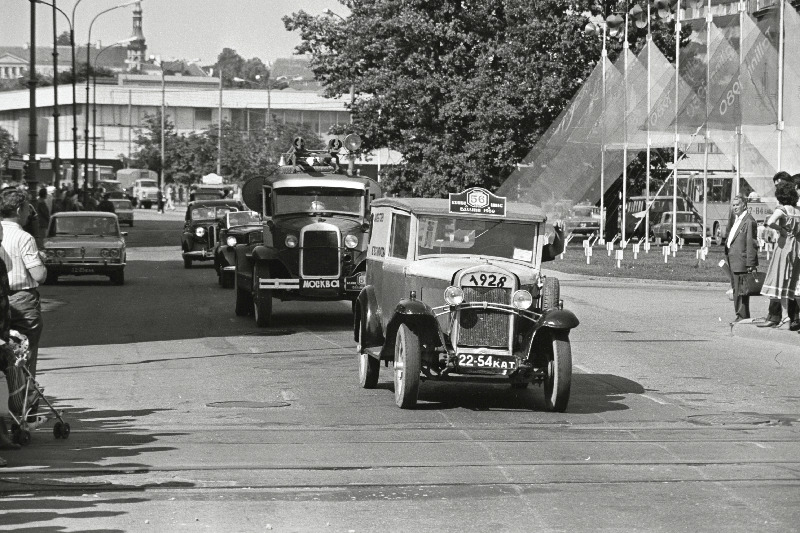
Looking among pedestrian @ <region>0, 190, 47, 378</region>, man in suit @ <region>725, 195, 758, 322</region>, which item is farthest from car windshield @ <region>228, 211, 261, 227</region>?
pedestrian @ <region>0, 190, 47, 378</region>

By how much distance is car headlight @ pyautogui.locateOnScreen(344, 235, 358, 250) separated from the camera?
20.9 meters

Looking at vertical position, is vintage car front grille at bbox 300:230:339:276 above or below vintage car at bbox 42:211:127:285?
above

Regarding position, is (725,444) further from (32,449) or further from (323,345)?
(323,345)

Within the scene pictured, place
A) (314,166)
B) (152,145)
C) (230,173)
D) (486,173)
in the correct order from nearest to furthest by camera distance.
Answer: (314,166) < (486,173) < (230,173) < (152,145)

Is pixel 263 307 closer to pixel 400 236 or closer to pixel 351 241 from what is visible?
pixel 351 241

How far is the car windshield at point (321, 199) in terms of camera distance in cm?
2241

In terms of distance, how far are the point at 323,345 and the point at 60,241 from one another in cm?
1494

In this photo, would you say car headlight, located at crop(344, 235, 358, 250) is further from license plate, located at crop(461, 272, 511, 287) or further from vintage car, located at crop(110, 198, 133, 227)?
vintage car, located at crop(110, 198, 133, 227)

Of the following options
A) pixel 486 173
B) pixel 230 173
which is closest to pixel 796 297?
pixel 486 173

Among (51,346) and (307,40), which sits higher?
(307,40)

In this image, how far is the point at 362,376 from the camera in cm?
1373

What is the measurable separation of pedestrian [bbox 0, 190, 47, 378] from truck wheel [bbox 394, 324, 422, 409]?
3170 mm

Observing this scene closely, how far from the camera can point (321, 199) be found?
2250cm

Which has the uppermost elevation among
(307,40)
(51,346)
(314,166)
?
(307,40)
